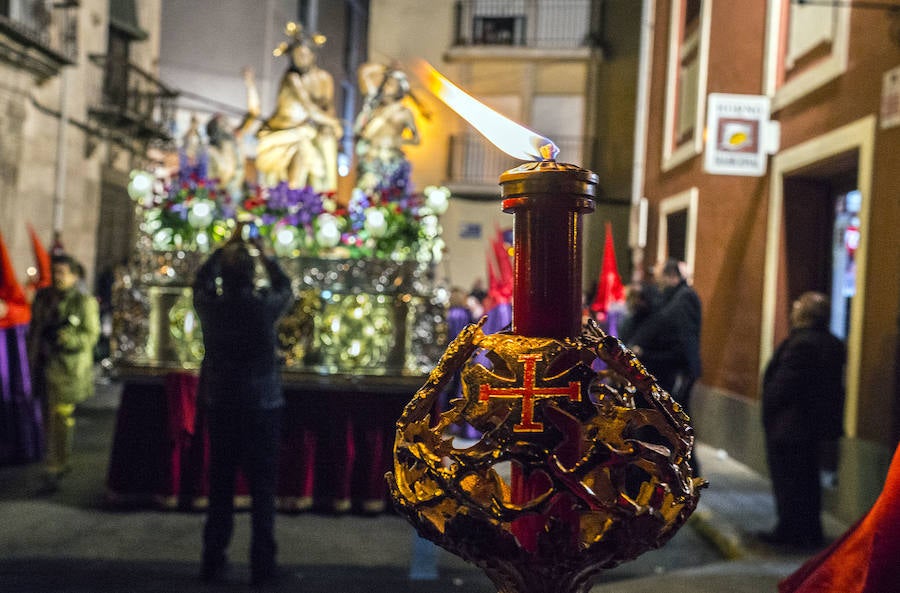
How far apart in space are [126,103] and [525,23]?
354 inches

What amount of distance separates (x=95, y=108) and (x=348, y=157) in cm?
801

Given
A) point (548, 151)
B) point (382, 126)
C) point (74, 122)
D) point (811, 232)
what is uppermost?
point (74, 122)

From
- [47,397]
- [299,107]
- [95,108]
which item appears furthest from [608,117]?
[47,397]

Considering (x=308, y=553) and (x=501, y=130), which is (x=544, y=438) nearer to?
(x=501, y=130)

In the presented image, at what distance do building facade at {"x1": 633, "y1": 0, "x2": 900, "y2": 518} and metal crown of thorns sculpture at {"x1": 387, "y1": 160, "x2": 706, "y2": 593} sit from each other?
16.9 feet

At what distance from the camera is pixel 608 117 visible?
61.4 feet

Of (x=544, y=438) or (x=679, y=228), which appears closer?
(x=544, y=438)

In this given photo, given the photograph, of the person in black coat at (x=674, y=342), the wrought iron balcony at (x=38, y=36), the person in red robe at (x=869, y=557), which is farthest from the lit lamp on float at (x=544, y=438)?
the wrought iron balcony at (x=38, y=36)

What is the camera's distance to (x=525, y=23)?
19531 millimetres

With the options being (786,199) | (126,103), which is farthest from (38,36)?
(786,199)

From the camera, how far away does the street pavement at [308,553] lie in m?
4.59

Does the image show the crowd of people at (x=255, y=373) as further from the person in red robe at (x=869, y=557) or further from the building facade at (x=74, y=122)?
the building facade at (x=74, y=122)

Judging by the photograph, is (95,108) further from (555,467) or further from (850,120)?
(555,467)

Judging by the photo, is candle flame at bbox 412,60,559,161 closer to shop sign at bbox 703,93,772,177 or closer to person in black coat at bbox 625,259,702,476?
person in black coat at bbox 625,259,702,476
